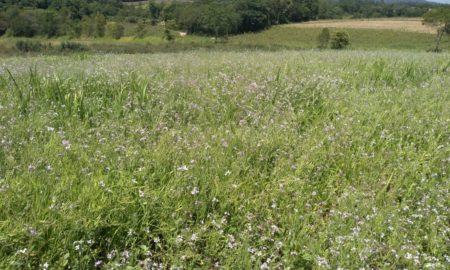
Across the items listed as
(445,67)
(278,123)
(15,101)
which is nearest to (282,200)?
(278,123)

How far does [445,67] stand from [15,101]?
965cm

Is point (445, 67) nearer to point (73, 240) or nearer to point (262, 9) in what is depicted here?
point (73, 240)

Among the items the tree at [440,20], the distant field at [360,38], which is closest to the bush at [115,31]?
the distant field at [360,38]

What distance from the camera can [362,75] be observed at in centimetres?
702

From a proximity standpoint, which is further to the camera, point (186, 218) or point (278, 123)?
point (278, 123)

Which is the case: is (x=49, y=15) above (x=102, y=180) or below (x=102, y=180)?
above

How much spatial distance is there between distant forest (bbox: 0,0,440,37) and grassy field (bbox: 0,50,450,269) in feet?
397

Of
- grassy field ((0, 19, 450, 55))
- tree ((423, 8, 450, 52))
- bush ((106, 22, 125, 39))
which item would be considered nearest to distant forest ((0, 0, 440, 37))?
bush ((106, 22, 125, 39))

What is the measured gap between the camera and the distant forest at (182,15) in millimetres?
119938

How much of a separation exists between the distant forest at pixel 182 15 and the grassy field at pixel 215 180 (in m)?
121

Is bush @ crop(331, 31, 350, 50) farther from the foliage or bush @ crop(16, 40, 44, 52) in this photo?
bush @ crop(16, 40, 44, 52)

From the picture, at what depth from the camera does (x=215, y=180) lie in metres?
2.89

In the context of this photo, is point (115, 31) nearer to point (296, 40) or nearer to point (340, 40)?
point (296, 40)

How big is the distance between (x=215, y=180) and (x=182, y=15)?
143 m
